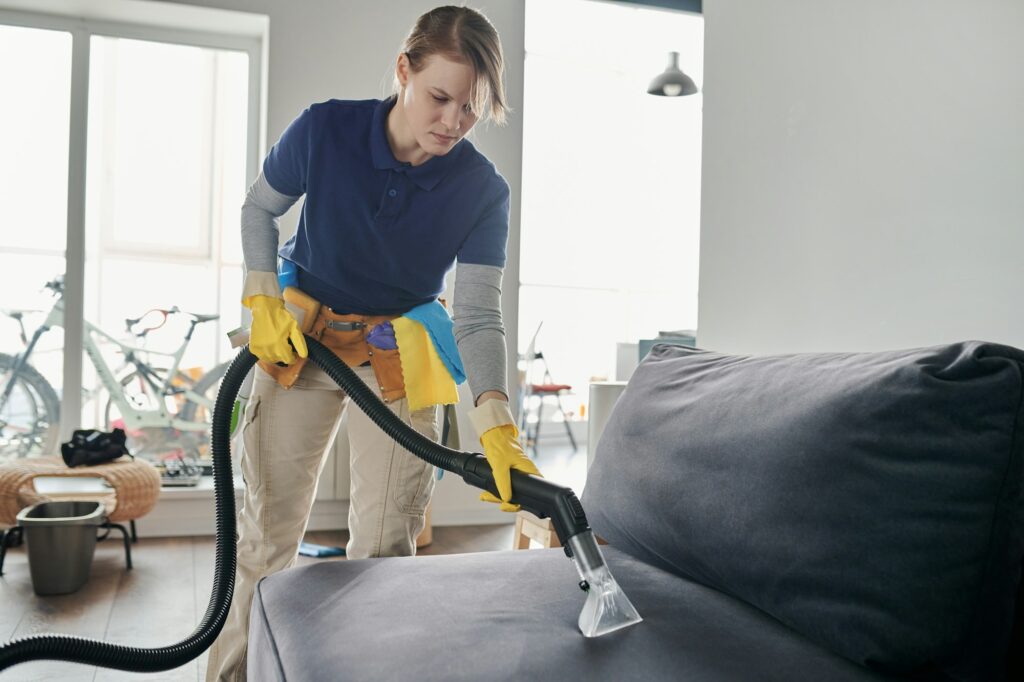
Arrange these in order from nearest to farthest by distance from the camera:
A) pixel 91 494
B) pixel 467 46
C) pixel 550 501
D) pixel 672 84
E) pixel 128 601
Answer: pixel 550 501 < pixel 467 46 < pixel 128 601 < pixel 91 494 < pixel 672 84

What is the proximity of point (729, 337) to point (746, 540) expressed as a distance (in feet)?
3.73

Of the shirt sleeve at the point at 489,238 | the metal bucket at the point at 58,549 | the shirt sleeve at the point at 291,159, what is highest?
the shirt sleeve at the point at 291,159

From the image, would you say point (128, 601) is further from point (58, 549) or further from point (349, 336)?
point (349, 336)

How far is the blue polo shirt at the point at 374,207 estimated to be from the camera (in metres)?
1.55

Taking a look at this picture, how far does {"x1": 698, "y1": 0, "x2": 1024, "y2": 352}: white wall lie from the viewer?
1397 millimetres

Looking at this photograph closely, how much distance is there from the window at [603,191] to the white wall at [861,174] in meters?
4.07

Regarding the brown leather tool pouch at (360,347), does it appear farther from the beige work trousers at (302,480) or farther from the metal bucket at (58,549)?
the metal bucket at (58,549)

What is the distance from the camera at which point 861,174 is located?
1.71 m

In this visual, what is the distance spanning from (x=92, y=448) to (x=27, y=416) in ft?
2.14

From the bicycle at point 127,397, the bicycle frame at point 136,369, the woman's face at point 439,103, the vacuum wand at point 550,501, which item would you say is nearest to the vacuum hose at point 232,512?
the vacuum wand at point 550,501

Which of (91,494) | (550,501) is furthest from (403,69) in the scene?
(91,494)

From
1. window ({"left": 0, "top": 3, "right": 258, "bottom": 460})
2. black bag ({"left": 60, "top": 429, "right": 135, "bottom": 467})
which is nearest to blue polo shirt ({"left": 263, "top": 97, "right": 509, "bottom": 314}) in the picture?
black bag ({"left": 60, "top": 429, "right": 135, "bottom": 467})

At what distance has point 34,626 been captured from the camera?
7.55 feet

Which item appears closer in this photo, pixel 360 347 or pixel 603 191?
pixel 360 347
